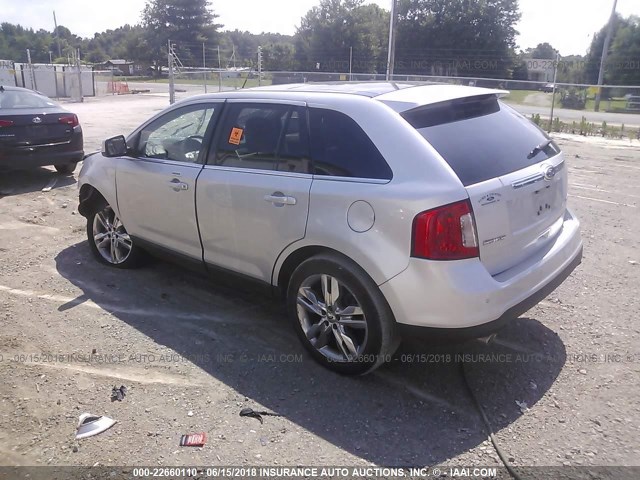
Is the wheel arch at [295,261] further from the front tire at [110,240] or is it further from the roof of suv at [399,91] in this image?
the front tire at [110,240]

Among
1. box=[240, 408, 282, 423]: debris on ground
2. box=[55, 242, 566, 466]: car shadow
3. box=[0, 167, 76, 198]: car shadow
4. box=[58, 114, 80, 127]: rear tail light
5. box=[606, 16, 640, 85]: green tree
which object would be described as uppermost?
box=[606, 16, 640, 85]: green tree

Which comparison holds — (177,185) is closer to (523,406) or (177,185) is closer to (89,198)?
(89,198)

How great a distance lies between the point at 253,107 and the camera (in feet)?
13.0

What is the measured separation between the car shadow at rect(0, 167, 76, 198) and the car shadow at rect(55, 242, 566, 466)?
465 cm

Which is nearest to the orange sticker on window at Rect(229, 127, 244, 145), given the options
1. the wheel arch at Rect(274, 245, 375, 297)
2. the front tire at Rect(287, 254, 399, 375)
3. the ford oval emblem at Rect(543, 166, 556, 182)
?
the wheel arch at Rect(274, 245, 375, 297)

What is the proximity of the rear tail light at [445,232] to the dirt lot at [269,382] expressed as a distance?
968mm

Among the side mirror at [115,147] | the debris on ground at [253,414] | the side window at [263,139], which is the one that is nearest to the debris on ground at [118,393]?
the debris on ground at [253,414]

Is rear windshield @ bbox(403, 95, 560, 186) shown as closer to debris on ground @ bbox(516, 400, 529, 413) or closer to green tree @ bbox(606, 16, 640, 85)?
debris on ground @ bbox(516, 400, 529, 413)

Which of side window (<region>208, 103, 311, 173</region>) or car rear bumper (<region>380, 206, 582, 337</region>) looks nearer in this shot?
car rear bumper (<region>380, 206, 582, 337</region>)

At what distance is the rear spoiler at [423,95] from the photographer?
337 cm

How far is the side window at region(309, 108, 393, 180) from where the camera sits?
322 cm

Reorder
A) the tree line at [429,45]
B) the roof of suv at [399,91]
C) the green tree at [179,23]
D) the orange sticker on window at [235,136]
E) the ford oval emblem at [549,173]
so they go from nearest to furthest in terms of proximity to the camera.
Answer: the roof of suv at [399,91]
the ford oval emblem at [549,173]
the orange sticker on window at [235,136]
the tree line at [429,45]
the green tree at [179,23]

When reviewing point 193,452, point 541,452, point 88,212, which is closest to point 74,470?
point 193,452

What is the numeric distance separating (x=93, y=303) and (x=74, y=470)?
2090 mm
